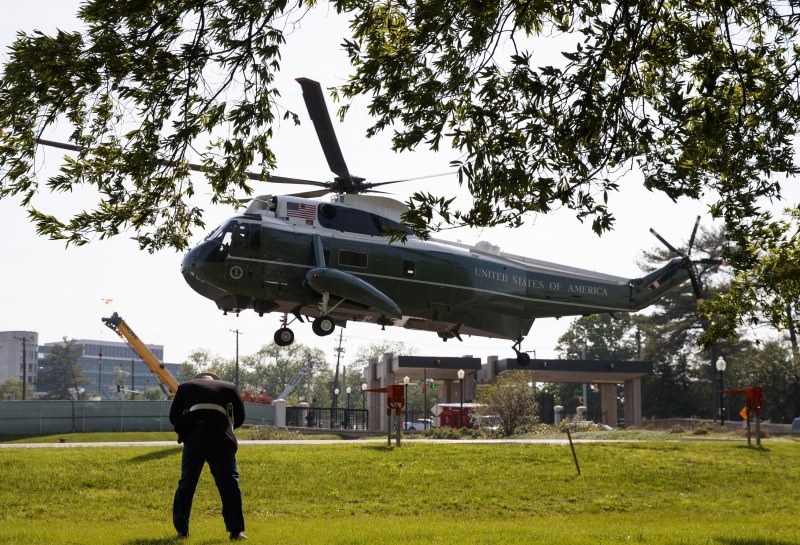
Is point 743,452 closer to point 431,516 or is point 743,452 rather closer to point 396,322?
point 396,322

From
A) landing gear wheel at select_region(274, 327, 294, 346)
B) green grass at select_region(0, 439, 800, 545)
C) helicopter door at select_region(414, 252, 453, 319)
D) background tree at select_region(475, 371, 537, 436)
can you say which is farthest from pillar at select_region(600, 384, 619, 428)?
landing gear wheel at select_region(274, 327, 294, 346)

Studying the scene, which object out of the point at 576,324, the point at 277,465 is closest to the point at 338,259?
the point at 277,465

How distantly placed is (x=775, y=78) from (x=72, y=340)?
557 feet

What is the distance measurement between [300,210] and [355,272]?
2338 millimetres

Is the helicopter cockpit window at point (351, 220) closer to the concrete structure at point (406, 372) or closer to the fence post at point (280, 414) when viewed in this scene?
the concrete structure at point (406, 372)

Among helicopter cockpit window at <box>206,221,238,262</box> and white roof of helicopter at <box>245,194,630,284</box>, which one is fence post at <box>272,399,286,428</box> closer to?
white roof of helicopter at <box>245,194,630,284</box>

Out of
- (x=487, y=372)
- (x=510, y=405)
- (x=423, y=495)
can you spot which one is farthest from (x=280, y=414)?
(x=423, y=495)

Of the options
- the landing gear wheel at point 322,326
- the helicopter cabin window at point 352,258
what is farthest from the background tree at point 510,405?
the helicopter cabin window at point 352,258

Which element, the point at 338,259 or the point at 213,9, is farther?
the point at 338,259

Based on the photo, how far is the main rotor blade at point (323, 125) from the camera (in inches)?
833

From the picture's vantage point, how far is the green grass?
10.9m

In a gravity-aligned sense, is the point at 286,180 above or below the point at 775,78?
above

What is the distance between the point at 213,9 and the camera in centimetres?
960

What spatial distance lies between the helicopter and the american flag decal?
0.03 meters
